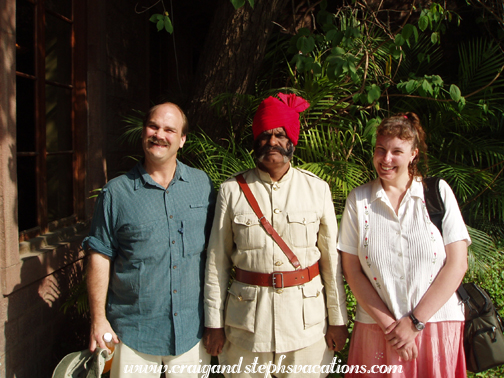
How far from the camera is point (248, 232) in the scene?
2.09 metres

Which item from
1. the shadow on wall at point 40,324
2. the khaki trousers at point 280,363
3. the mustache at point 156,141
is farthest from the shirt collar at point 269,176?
the shadow on wall at point 40,324

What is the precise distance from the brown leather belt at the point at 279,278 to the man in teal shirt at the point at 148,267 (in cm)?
28

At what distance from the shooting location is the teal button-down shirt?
2.07 meters

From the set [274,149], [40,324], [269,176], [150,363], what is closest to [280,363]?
[150,363]

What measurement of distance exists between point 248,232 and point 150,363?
0.84 metres

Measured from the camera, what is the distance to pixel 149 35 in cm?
513

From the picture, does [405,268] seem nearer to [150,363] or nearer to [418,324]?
[418,324]

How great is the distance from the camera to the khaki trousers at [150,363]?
207 centimetres

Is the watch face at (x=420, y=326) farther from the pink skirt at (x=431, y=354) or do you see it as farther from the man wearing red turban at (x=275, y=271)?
the man wearing red turban at (x=275, y=271)

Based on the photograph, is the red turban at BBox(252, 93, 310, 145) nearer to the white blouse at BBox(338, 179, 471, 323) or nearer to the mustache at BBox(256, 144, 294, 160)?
the mustache at BBox(256, 144, 294, 160)

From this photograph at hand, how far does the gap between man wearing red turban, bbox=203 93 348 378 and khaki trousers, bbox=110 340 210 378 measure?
0.11m

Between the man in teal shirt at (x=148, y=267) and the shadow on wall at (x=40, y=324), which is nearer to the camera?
the man in teal shirt at (x=148, y=267)

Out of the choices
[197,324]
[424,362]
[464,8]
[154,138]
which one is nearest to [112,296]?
[197,324]

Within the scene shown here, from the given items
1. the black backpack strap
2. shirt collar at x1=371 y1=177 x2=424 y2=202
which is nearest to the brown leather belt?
shirt collar at x1=371 y1=177 x2=424 y2=202
